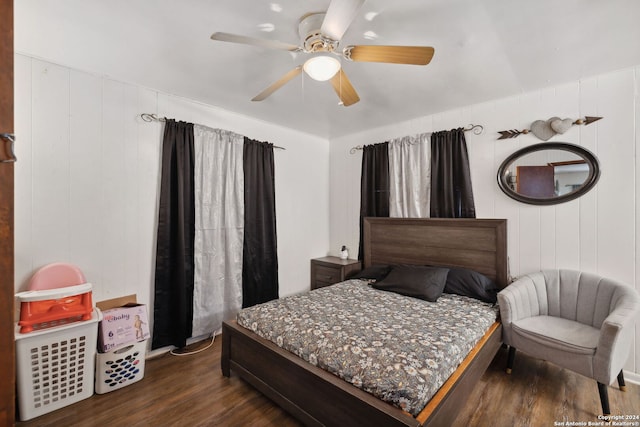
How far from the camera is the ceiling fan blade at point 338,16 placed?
47.4 inches

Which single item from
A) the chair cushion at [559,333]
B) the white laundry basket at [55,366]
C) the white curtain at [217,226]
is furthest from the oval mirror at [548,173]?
the white laundry basket at [55,366]

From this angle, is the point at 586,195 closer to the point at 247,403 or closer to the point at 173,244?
the point at 247,403

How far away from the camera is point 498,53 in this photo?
196 centimetres

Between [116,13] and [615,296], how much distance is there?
12.7 feet

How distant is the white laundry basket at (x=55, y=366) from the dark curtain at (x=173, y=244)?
1.92 ft

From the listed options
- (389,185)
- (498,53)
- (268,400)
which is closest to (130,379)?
(268,400)

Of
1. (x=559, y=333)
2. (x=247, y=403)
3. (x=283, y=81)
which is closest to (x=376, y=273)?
(x=559, y=333)

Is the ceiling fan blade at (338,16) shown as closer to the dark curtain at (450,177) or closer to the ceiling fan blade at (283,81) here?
the ceiling fan blade at (283,81)

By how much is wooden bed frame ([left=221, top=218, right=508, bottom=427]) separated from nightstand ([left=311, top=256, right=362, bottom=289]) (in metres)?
0.36

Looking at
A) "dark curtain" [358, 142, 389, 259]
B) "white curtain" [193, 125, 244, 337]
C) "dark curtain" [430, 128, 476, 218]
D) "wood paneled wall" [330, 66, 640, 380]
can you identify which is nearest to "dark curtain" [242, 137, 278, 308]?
"white curtain" [193, 125, 244, 337]

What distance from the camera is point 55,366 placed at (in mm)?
1833

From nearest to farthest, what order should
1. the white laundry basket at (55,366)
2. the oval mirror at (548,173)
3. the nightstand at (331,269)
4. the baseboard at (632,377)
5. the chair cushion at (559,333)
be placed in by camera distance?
1. the white laundry basket at (55,366)
2. the chair cushion at (559,333)
3. the baseboard at (632,377)
4. the oval mirror at (548,173)
5. the nightstand at (331,269)

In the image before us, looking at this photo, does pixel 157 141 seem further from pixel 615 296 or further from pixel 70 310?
pixel 615 296

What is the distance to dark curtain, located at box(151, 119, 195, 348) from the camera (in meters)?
2.56
